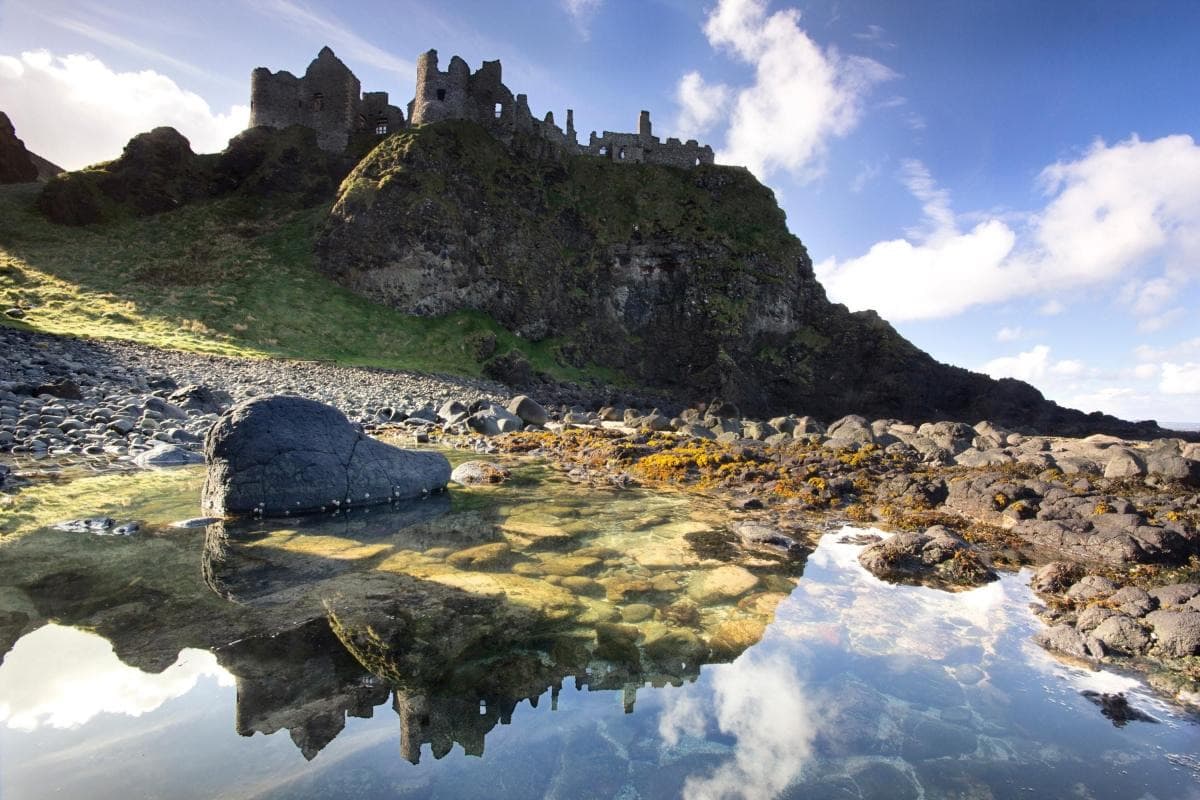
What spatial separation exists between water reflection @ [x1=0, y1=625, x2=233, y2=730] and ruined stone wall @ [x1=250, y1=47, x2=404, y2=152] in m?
60.2

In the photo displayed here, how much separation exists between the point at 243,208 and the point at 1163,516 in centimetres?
6001

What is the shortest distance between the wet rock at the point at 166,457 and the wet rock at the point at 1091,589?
16599 mm

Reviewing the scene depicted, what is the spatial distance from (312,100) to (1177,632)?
66.5 meters

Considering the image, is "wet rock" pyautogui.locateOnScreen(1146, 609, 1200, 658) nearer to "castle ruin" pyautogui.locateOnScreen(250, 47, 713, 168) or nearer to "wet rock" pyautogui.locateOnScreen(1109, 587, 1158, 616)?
"wet rock" pyautogui.locateOnScreen(1109, 587, 1158, 616)

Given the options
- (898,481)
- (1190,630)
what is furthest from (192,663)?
(898,481)

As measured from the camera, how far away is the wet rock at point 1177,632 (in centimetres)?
584

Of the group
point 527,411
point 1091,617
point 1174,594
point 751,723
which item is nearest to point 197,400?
point 527,411

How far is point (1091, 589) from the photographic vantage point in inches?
Answer: 301

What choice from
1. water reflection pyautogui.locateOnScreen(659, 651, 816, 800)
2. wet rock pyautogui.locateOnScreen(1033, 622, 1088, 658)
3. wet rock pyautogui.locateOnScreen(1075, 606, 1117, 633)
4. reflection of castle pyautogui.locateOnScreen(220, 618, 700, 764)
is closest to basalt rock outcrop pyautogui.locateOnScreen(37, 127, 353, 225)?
reflection of castle pyautogui.locateOnScreen(220, 618, 700, 764)

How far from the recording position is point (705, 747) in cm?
424

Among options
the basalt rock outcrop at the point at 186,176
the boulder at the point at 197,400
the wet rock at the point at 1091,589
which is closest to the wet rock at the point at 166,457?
the boulder at the point at 197,400

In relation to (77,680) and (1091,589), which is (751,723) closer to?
(77,680)

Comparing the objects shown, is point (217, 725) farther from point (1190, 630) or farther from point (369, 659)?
point (1190, 630)

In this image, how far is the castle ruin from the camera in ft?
174
